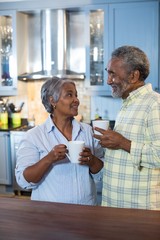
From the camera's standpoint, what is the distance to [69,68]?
4.37 m

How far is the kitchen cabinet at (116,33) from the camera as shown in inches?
150

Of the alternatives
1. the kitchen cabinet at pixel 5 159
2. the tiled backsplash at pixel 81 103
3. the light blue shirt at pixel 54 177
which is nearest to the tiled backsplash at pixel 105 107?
the tiled backsplash at pixel 81 103

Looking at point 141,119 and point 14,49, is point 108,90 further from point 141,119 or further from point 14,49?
point 141,119

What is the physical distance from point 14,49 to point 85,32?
35.6 inches

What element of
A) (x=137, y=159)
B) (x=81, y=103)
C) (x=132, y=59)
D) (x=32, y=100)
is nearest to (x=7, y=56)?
(x=32, y=100)

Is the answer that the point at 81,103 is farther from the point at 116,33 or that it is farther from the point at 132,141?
the point at 132,141

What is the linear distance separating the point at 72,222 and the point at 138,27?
311 cm

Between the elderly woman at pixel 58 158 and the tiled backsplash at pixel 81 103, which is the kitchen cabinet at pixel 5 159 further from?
the elderly woman at pixel 58 158

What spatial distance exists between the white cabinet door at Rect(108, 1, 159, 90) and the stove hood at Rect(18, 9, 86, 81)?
0.54 m

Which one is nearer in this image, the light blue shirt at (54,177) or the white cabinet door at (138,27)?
the light blue shirt at (54,177)

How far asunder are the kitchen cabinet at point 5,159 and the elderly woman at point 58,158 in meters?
2.48

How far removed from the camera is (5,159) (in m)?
4.18

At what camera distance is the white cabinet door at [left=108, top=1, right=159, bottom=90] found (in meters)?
3.79

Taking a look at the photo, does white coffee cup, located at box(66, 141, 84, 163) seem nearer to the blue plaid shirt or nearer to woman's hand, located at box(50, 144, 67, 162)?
woman's hand, located at box(50, 144, 67, 162)
